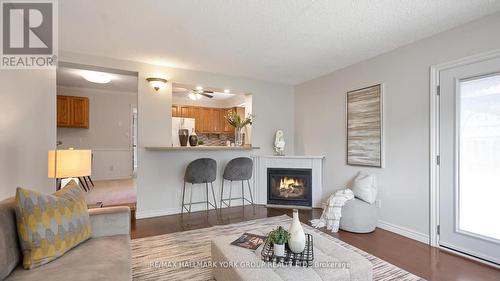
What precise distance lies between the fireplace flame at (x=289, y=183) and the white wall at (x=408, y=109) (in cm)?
80

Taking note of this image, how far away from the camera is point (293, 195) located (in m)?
4.44

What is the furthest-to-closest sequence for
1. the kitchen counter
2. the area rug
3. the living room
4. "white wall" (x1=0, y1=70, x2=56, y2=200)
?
1. the kitchen counter
2. the area rug
3. "white wall" (x1=0, y1=70, x2=56, y2=200)
4. the living room

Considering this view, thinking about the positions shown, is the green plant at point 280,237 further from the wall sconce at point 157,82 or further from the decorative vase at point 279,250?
the wall sconce at point 157,82

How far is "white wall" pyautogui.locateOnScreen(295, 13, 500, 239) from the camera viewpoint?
252 cm

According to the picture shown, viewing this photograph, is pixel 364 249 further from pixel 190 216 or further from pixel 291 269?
pixel 190 216

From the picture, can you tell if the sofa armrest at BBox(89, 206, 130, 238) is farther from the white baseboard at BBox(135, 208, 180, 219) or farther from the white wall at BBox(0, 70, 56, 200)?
the white baseboard at BBox(135, 208, 180, 219)

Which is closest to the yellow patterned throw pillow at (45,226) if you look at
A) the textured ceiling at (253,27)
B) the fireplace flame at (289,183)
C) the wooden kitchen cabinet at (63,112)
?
the textured ceiling at (253,27)

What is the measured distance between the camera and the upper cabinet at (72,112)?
19.1ft

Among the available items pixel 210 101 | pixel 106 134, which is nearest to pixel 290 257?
pixel 210 101

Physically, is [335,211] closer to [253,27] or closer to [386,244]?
[386,244]

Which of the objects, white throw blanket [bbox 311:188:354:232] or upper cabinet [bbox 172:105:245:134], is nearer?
white throw blanket [bbox 311:188:354:232]

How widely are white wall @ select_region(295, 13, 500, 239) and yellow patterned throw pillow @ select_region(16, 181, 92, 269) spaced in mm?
3463

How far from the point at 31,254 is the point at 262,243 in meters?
1.47

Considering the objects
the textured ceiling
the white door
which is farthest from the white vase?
the white door
